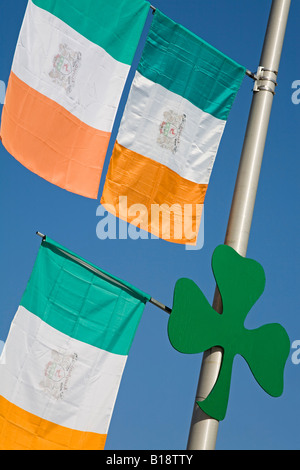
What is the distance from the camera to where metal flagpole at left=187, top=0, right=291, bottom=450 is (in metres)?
5.21

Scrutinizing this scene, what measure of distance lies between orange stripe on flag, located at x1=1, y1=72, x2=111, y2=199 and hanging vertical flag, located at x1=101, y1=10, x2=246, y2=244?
0.21m

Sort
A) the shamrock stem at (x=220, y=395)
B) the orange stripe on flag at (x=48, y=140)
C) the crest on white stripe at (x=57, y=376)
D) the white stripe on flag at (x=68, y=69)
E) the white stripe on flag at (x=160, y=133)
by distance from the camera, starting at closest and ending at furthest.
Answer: the shamrock stem at (x=220, y=395)
the crest on white stripe at (x=57, y=376)
the orange stripe on flag at (x=48, y=140)
the white stripe on flag at (x=68, y=69)
the white stripe on flag at (x=160, y=133)

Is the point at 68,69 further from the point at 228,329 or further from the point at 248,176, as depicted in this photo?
the point at 228,329

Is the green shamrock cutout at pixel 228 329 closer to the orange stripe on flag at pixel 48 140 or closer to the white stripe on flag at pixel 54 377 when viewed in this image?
the white stripe on flag at pixel 54 377

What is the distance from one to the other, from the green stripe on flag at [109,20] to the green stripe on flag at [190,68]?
0.15m

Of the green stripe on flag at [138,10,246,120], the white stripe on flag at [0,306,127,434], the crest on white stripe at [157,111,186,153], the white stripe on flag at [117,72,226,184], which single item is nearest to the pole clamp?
the green stripe on flag at [138,10,246,120]

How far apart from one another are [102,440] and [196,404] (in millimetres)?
818

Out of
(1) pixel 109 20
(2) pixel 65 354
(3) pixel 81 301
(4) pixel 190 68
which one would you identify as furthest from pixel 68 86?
(2) pixel 65 354

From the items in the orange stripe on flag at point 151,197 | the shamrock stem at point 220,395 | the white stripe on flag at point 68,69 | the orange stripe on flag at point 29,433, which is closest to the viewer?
the shamrock stem at point 220,395

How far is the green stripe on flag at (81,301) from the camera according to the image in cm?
561

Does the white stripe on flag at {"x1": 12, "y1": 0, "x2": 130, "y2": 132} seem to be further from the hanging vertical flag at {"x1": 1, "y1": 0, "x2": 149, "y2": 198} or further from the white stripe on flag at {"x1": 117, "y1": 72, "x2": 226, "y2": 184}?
the white stripe on flag at {"x1": 117, "y1": 72, "x2": 226, "y2": 184}

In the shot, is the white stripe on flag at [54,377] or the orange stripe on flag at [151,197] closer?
the white stripe on flag at [54,377]

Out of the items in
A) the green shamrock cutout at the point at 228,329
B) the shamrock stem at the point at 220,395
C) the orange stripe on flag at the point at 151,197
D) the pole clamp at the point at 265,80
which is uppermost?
the pole clamp at the point at 265,80

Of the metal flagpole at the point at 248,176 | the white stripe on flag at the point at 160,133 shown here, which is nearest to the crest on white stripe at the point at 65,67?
the white stripe on flag at the point at 160,133
